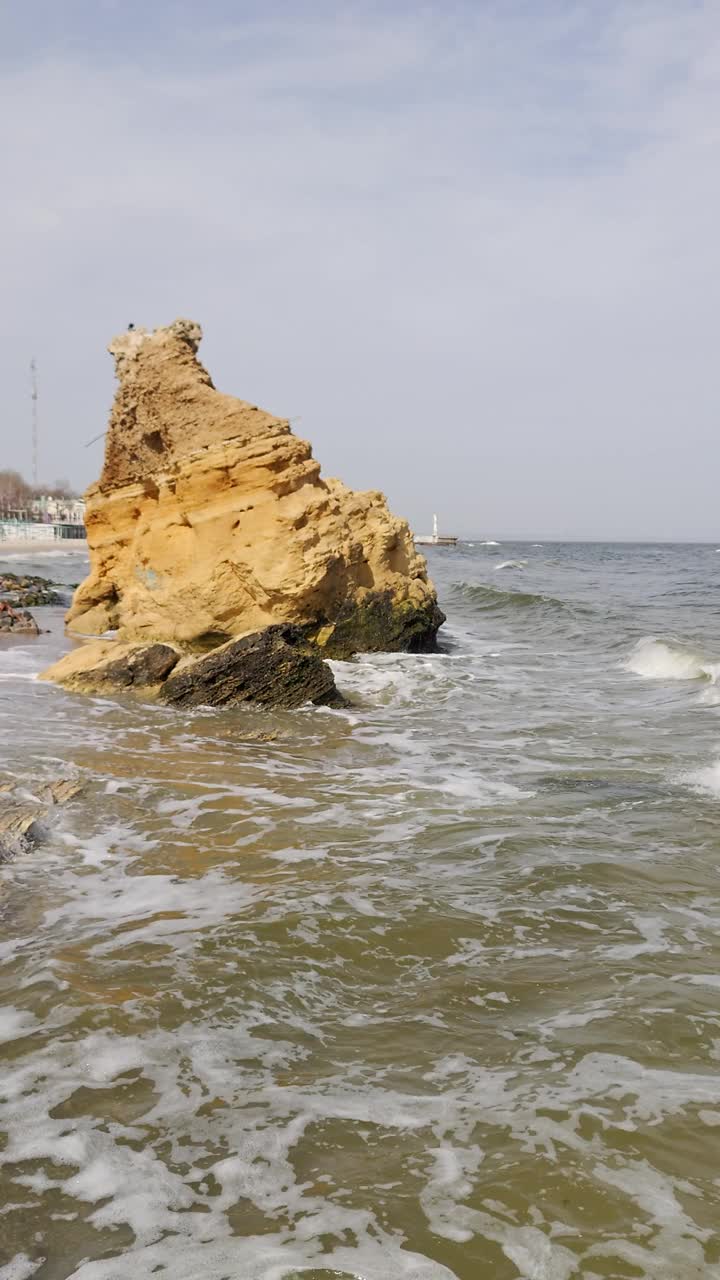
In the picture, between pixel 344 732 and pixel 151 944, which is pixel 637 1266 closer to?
pixel 151 944

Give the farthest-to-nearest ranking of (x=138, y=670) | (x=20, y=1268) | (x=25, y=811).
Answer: (x=138, y=670), (x=25, y=811), (x=20, y=1268)

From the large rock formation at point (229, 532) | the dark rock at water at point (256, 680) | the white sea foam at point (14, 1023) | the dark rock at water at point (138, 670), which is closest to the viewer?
the white sea foam at point (14, 1023)

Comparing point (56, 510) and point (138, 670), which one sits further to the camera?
point (56, 510)

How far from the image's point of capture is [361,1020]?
11.1 feet

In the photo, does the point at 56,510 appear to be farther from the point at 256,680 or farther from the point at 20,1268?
the point at 20,1268

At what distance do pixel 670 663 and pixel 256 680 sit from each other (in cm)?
695

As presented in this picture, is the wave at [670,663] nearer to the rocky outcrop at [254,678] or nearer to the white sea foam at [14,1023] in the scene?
the rocky outcrop at [254,678]

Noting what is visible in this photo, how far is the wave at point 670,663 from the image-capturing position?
1279 cm

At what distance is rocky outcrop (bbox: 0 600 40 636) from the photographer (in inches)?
636

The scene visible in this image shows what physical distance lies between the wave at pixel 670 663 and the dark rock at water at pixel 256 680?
5.42 m

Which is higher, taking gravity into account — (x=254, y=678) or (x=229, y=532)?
(x=229, y=532)

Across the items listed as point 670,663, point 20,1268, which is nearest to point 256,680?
point 670,663

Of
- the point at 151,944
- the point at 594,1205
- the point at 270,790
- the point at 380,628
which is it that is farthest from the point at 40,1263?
the point at 380,628

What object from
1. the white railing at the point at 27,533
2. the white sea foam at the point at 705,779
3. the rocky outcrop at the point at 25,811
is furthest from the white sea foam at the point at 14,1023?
A: the white railing at the point at 27,533
